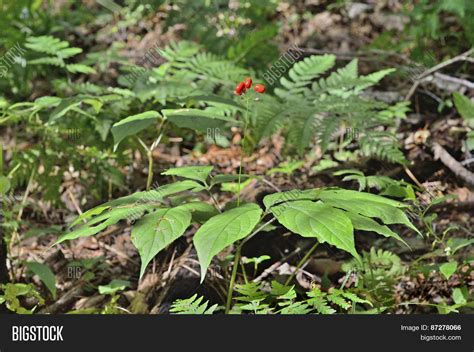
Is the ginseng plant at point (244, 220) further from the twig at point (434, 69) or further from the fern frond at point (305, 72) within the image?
the twig at point (434, 69)

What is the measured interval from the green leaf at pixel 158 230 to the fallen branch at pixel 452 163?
2.03 m

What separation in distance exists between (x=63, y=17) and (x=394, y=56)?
3.56m

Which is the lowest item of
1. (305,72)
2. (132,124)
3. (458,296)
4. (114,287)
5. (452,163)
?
(114,287)

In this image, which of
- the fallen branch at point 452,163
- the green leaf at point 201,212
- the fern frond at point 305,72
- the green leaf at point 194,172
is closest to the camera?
the green leaf at point 201,212

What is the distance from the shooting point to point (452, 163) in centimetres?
343

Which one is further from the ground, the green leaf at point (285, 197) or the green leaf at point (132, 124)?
the green leaf at point (132, 124)

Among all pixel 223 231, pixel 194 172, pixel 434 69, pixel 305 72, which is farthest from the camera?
pixel 434 69

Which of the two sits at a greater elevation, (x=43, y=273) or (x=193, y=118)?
(x=193, y=118)

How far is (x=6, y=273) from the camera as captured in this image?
8.45 feet

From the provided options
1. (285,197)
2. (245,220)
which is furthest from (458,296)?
(245,220)

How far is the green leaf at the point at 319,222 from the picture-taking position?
1.67 m

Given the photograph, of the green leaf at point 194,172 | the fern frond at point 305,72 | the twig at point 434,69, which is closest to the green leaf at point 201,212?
the green leaf at point 194,172

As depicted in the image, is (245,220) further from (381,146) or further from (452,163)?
(452,163)

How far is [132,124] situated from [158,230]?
A: 35.6 inches
